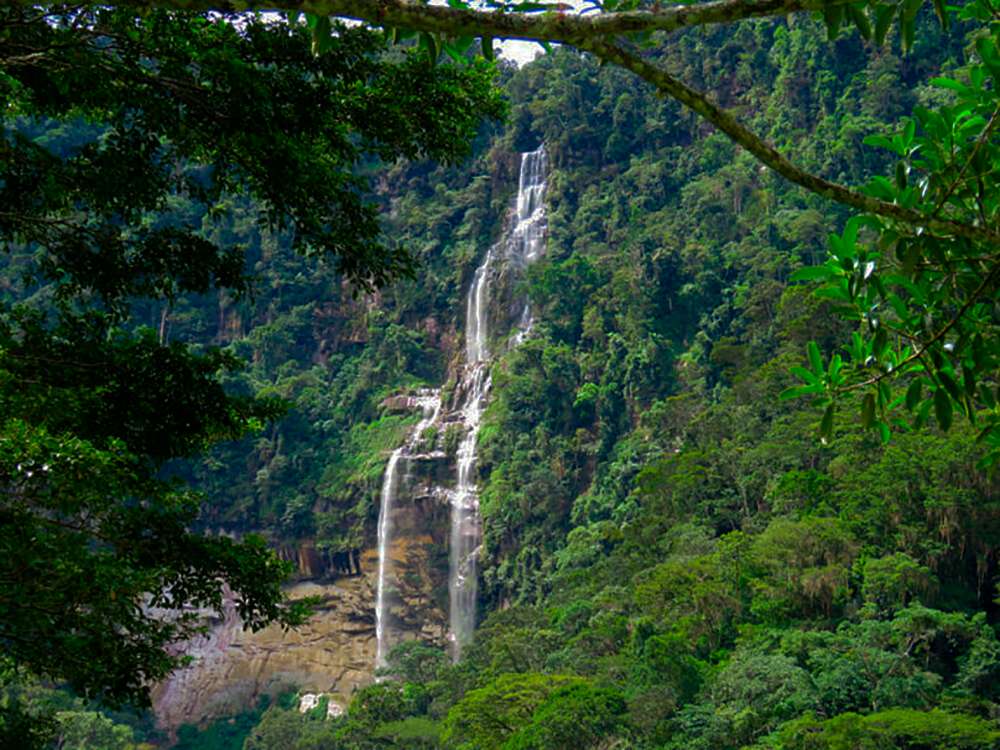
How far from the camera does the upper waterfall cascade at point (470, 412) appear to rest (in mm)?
29984

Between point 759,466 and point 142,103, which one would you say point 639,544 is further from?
point 142,103

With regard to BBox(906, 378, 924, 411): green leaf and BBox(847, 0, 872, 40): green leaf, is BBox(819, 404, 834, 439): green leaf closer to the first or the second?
BBox(906, 378, 924, 411): green leaf

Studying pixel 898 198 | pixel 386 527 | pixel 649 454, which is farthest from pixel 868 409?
pixel 386 527

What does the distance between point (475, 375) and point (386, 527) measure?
19.2 feet

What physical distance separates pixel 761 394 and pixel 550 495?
25.6 feet

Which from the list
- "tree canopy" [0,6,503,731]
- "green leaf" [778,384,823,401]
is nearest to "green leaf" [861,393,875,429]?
"green leaf" [778,384,823,401]

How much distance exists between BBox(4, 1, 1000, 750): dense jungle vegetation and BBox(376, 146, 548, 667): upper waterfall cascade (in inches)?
28.6

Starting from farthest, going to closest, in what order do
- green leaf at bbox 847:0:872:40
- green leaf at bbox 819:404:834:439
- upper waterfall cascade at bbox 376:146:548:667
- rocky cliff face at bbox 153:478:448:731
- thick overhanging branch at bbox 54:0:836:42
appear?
rocky cliff face at bbox 153:478:448:731
upper waterfall cascade at bbox 376:146:548:667
green leaf at bbox 819:404:834:439
green leaf at bbox 847:0:872:40
thick overhanging branch at bbox 54:0:836:42

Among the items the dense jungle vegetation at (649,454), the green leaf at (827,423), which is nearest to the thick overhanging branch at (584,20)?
the green leaf at (827,423)

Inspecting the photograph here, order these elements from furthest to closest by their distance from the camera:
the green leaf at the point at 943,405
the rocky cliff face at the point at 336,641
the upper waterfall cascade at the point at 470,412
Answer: the rocky cliff face at the point at 336,641
the upper waterfall cascade at the point at 470,412
the green leaf at the point at 943,405

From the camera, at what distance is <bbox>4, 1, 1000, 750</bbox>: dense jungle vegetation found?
14.4 metres

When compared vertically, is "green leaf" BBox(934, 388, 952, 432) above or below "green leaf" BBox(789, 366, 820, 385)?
below

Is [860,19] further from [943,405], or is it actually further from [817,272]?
[943,405]

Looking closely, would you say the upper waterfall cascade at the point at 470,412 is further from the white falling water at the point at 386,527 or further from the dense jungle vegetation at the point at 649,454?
the dense jungle vegetation at the point at 649,454
